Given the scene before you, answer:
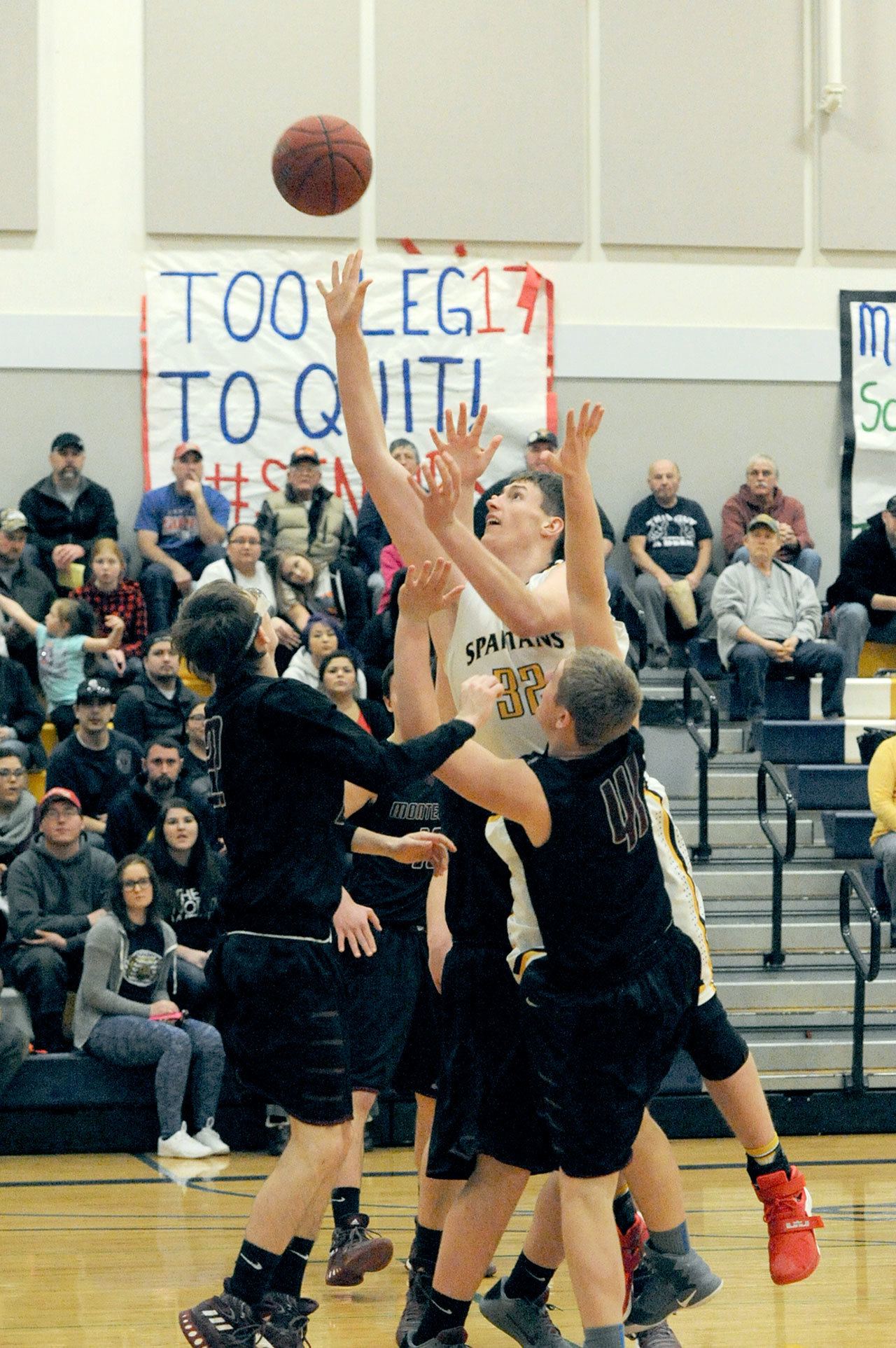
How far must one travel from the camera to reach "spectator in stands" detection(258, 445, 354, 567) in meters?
11.8

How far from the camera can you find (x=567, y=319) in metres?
13.2

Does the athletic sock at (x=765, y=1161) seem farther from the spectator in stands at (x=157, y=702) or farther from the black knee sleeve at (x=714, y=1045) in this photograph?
the spectator in stands at (x=157, y=702)

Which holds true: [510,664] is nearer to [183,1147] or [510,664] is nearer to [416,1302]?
[416,1302]

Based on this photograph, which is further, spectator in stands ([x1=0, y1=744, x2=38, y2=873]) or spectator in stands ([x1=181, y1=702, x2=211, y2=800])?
spectator in stands ([x1=181, y1=702, x2=211, y2=800])

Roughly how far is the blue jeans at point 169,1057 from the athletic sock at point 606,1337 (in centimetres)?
418

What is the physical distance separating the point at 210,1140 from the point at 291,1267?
11.3 ft

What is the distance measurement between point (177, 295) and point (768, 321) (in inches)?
176

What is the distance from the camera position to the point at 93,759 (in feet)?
31.7

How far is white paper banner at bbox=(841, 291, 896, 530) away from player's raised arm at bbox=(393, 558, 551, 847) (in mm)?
9665

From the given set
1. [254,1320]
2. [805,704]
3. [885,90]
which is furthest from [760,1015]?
[885,90]

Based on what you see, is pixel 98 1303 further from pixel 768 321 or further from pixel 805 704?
pixel 768 321

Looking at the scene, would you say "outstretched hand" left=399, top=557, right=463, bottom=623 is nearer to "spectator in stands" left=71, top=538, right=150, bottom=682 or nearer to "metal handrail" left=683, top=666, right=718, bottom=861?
"metal handrail" left=683, top=666, right=718, bottom=861

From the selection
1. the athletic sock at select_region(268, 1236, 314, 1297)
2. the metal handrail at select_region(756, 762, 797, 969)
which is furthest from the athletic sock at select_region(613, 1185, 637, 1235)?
the metal handrail at select_region(756, 762, 797, 969)

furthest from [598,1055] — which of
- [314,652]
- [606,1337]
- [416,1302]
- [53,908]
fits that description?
[314,652]
